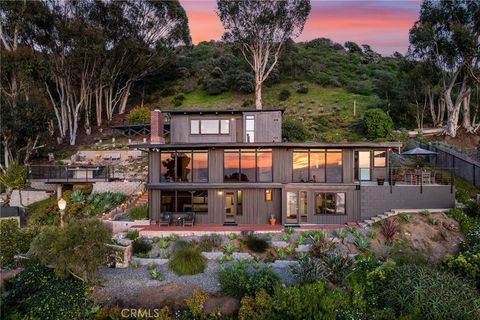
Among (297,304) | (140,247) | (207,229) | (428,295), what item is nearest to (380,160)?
(207,229)

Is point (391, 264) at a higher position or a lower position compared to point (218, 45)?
lower

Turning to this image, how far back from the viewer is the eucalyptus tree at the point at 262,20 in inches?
1396

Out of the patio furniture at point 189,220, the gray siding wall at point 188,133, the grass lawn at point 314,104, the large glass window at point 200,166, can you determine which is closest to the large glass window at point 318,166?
the gray siding wall at point 188,133

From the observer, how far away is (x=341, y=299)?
460 inches

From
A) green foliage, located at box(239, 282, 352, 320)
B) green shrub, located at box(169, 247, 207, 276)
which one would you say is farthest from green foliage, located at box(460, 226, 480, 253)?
green shrub, located at box(169, 247, 207, 276)

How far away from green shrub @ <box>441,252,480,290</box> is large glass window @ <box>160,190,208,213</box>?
12.6 metres

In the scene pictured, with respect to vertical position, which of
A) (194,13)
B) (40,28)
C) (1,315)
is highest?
(194,13)

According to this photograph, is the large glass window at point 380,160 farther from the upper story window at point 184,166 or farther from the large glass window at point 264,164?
the upper story window at point 184,166

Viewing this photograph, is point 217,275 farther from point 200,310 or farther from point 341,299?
point 341,299

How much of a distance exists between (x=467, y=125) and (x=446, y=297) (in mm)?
30329

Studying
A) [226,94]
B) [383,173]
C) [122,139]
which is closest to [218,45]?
[226,94]

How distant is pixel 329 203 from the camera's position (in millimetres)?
20078

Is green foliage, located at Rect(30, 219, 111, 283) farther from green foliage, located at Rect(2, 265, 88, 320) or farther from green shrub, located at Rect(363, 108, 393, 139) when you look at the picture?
green shrub, located at Rect(363, 108, 393, 139)

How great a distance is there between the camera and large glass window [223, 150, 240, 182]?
20453 millimetres
